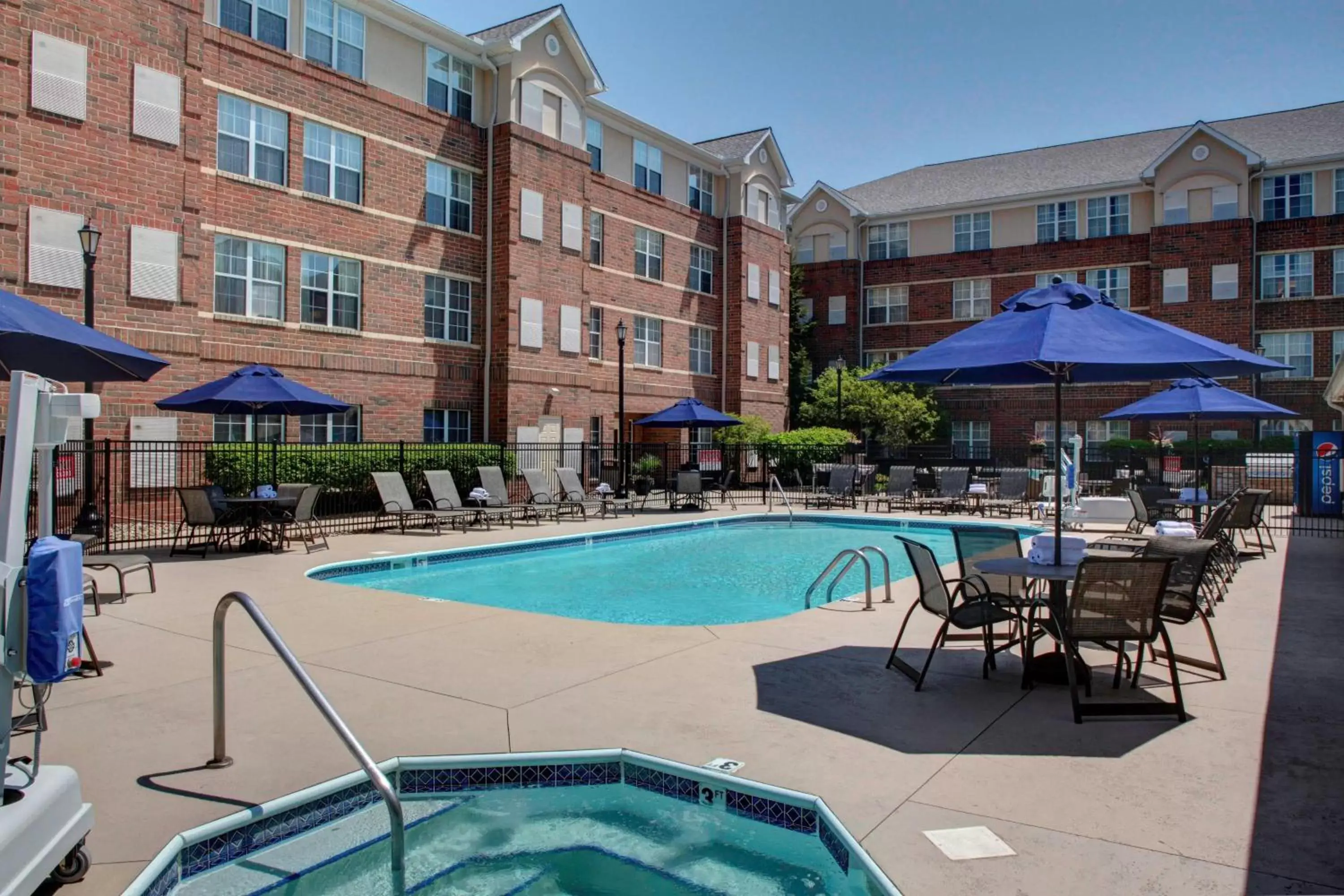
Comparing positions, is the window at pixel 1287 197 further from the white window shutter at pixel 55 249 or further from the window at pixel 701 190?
the white window shutter at pixel 55 249

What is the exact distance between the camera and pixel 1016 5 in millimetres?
13953

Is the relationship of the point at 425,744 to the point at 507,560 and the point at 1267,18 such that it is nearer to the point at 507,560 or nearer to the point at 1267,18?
the point at 507,560

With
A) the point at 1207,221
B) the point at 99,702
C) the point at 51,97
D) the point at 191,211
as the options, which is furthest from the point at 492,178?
the point at 1207,221

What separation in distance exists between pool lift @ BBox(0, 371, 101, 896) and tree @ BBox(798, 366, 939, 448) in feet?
105

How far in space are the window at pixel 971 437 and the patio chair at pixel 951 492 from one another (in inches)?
599

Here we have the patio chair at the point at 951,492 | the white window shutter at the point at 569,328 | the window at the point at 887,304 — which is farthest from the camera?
the window at the point at 887,304

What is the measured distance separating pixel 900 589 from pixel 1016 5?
9.45m

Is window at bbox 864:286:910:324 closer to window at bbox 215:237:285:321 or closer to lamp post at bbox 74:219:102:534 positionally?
window at bbox 215:237:285:321

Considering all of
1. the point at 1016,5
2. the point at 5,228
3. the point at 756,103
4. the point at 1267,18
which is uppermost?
the point at 756,103

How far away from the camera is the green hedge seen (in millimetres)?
16828

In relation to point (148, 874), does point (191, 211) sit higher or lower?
higher

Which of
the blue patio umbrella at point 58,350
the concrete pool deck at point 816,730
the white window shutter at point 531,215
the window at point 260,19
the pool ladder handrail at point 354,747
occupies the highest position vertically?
Answer: the window at point 260,19

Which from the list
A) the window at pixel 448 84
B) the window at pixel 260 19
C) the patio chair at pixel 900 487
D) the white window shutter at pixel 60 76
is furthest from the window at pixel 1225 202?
the white window shutter at pixel 60 76

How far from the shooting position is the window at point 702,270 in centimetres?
3192
